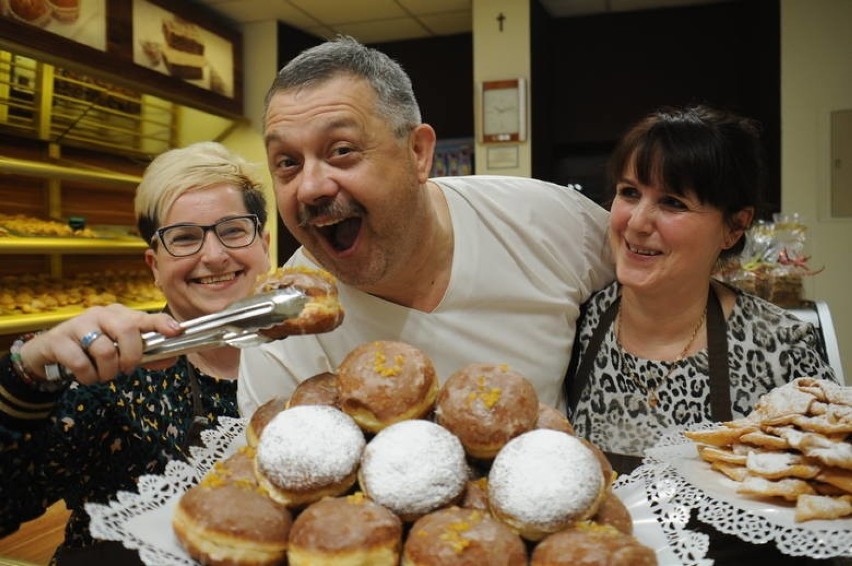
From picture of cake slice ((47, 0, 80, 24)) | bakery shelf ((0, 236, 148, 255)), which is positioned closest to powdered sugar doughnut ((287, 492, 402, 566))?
bakery shelf ((0, 236, 148, 255))

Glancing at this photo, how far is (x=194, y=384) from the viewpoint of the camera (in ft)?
5.93

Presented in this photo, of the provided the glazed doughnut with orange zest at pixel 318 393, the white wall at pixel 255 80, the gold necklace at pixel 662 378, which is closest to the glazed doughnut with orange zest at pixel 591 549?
the glazed doughnut with orange zest at pixel 318 393

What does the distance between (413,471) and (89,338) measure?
2.03 ft

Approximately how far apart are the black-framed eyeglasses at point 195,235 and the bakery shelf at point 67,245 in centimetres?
259

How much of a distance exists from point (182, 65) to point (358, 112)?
14.6 feet

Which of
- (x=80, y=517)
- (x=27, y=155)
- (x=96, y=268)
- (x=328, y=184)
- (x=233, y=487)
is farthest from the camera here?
(x=96, y=268)

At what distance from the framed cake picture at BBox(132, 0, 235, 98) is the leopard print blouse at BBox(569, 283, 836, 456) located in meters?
4.36

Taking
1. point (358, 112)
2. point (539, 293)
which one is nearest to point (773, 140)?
point (539, 293)

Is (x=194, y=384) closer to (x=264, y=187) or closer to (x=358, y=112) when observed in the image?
(x=264, y=187)

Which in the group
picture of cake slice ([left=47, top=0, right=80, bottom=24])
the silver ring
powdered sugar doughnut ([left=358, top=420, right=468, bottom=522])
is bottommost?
powdered sugar doughnut ([left=358, top=420, right=468, bottom=522])

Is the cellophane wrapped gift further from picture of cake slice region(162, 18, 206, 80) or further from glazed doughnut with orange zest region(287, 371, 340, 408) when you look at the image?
picture of cake slice region(162, 18, 206, 80)

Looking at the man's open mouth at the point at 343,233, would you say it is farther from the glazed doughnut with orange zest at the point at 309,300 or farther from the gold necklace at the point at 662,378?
the gold necklace at the point at 662,378

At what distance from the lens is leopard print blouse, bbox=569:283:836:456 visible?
1.73 metres

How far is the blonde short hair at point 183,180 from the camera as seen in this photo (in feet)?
→ 6.40
